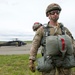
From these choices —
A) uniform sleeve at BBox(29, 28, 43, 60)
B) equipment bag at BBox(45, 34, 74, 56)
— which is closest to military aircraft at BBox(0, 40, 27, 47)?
uniform sleeve at BBox(29, 28, 43, 60)

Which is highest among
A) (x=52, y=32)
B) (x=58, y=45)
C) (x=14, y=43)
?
(x=14, y=43)

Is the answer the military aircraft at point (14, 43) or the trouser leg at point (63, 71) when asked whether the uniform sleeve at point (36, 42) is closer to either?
the trouser leg at point (63, 71)

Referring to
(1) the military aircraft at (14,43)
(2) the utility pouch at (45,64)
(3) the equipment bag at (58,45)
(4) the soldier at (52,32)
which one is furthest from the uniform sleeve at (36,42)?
(1) the military aircraft at (14,43)

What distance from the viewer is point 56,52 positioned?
5531 millimetres

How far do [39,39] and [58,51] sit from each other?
515 mm

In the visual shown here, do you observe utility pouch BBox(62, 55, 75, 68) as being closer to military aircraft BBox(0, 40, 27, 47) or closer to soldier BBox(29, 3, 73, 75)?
soldier BBox(29, 3, 73, 75)

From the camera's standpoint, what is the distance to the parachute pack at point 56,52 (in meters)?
5.46

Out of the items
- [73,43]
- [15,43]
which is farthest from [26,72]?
[15,43]

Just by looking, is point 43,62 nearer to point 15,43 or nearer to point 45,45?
point 45,45

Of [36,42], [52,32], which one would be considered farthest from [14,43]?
[52,32]

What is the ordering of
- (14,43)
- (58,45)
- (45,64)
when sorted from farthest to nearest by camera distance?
1. (14,43)
2. (45,64)
3. (58,45)

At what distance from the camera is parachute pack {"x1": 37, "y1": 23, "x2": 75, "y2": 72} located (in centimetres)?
546

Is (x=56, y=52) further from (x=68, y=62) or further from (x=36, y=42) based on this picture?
(x=36, y=42)

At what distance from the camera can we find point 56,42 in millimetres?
5461
